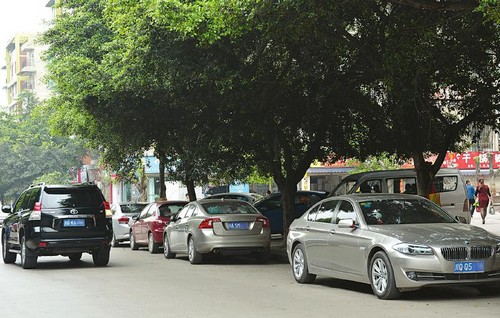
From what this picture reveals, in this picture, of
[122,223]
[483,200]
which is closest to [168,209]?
[122,223]

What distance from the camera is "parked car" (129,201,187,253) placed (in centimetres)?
2456

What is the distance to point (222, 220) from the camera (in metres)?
19.5

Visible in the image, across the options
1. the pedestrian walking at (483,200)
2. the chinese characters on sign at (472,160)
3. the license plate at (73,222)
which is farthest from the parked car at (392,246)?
the chinese characters on sign at (472,160)

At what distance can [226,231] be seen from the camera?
19453 mm

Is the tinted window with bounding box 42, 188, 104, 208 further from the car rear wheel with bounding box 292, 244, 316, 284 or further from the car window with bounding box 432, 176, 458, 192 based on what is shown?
the car window with bounding box 432, 176, 458, 192

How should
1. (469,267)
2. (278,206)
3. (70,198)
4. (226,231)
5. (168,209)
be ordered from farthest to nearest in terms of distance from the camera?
1. (278,206)
2. (168,209)
3. (226,231)
4. (70,198)
5. (469,267)

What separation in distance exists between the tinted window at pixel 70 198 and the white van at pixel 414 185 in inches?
295

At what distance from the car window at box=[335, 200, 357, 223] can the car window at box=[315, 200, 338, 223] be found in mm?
212

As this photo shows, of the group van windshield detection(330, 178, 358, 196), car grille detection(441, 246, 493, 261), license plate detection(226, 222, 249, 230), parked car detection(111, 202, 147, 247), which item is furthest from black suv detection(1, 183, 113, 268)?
parked car detection(111, 202, 147, 247)

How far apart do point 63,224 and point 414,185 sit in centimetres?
961

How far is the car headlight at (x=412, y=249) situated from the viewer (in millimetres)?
11734

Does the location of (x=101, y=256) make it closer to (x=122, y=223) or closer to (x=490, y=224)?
(x=122, y=223)

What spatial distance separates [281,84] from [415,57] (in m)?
4.53

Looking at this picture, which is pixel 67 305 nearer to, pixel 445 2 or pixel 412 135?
pixel 445 2
